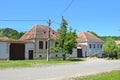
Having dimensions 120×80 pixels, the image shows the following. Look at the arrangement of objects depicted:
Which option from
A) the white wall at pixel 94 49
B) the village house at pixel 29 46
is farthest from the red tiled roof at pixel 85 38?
the village house at pixel 29 46

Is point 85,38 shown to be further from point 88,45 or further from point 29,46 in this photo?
point 29,46

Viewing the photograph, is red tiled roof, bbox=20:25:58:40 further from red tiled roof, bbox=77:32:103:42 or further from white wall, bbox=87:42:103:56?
white wall, bbox=87:42:103:56

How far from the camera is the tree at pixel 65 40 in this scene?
195 ft

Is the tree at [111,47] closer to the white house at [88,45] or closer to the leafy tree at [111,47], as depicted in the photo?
the leafy tree at [111,47]

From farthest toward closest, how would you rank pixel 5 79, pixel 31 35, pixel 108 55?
pixel 108 55, pixel 31 35, pixel 5 79

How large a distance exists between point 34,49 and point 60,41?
8266mm

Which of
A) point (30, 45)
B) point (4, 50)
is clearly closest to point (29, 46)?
point (30, 45)

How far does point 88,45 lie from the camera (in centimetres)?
8775

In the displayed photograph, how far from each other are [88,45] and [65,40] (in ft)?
93.8

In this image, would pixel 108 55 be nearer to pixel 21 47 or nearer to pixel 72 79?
pixel 21 47

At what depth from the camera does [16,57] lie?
6231 centimetres

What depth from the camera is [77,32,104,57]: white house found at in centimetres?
8444

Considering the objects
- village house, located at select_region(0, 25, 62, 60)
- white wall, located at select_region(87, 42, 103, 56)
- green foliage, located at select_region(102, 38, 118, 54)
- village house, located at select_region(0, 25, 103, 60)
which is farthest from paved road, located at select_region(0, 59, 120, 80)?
white wall, located at select_region(87, 42, 103, 56)

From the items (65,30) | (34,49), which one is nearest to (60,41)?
(65,30)
